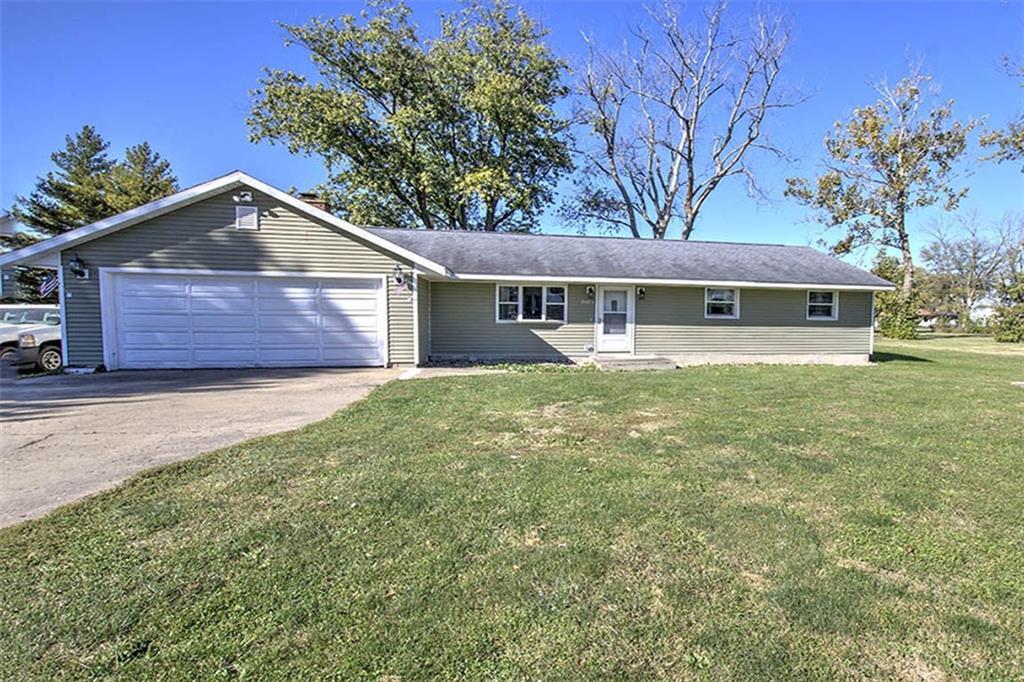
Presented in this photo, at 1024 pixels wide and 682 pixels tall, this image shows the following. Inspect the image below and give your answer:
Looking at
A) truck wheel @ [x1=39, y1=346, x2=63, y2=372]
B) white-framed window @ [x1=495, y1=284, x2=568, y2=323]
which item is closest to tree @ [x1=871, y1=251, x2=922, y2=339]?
white-framed window @ [x1=495, y1=284, x2=568, y2=323]

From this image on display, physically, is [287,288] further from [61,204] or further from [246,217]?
[61,204]

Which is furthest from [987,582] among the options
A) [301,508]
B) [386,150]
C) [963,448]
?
[386,150]

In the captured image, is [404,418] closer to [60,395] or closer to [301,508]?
[301,508]

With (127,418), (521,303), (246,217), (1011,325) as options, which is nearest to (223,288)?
(246,217)

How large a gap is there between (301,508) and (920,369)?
1445 centimetres

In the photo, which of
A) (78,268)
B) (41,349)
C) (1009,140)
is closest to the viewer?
(78,268)

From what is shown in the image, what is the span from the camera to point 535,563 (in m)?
2.66

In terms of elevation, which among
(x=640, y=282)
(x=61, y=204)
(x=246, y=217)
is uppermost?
(x=61, y=204)

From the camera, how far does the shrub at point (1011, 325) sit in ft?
75.2

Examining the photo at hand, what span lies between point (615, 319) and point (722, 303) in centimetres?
300

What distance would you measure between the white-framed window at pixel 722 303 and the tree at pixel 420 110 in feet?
37.0

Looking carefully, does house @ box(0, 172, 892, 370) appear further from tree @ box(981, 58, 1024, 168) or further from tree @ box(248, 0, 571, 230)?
tree @ box(981, 58, 1024, 168)

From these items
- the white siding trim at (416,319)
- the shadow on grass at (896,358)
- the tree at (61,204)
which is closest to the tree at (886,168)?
the shadow on grass at (896,358)

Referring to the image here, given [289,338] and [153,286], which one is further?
[289,338]
